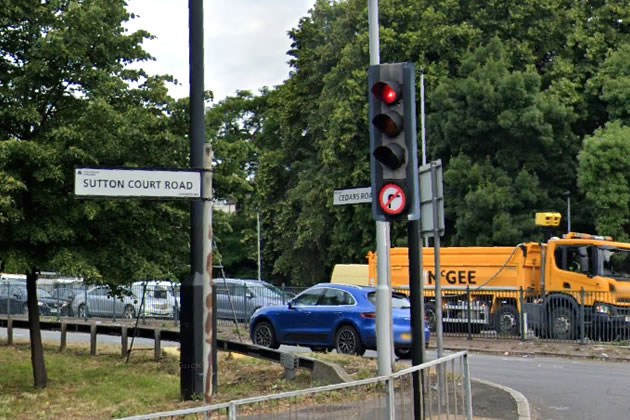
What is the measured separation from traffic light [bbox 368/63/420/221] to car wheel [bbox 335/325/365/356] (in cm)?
1020

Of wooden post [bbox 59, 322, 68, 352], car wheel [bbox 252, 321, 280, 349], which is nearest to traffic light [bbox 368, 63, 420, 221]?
car wheel [bbox 252, 321, 280, 349]

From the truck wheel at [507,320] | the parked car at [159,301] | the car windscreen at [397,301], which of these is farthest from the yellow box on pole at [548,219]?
the parked car at [159,301]

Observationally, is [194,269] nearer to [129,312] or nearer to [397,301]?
[397,301]

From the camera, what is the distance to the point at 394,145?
8.34 meters

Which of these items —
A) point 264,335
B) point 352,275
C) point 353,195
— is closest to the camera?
point 353,195

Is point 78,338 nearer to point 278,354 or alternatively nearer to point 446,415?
point 278,354

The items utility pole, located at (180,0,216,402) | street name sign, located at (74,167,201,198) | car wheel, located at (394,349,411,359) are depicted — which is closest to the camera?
street name sign, located at (74,167,201,198)

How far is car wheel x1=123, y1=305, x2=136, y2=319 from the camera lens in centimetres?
3234

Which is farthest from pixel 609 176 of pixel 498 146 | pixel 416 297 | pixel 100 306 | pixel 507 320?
pixel 416 297

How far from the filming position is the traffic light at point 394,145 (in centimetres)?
833

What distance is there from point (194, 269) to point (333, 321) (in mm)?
7772

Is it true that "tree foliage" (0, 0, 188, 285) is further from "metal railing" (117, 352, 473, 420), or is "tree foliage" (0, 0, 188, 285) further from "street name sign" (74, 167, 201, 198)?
"metal railing" (117, 352, 473, 420)

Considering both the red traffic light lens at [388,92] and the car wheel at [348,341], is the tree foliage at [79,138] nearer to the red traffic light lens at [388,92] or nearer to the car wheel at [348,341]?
the car wheel at [348,341]

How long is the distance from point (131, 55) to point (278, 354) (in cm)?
546
